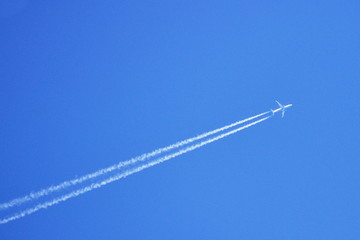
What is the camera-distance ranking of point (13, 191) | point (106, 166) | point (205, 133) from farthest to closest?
point (205, 133)
point (106, 166)
point (13, 191)

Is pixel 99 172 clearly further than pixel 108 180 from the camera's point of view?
No

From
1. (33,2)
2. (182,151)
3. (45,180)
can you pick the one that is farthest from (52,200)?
(33,2)

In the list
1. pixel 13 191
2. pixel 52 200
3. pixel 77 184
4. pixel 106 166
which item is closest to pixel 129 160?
pixel 106 166

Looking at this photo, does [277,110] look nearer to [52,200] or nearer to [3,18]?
[52,200]

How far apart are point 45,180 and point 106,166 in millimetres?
2099

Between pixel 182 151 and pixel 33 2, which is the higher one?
pixel 33 2

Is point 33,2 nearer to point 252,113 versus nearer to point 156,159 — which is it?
point 156,159

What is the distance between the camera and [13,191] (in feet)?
44.5

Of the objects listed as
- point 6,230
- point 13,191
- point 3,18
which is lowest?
point 6,230

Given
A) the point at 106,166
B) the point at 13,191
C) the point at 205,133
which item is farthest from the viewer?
the point at 205,133

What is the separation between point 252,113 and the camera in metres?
15.9

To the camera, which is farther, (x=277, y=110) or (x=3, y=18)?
(x=277, y=110)

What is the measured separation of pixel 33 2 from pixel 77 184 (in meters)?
6.60

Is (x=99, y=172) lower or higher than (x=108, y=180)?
higher
